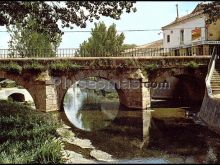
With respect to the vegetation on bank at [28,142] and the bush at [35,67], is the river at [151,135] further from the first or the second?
the bush at [35,67]

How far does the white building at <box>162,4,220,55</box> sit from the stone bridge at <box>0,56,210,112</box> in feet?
21.3

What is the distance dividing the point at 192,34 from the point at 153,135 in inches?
814

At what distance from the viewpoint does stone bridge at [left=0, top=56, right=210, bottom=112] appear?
3000 cm

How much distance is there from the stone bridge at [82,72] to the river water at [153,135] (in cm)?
150

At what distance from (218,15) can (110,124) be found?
1092 centimetres

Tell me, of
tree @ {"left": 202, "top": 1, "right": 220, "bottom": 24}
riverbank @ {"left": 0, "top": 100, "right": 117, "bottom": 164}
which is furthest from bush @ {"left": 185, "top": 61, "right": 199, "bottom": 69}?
riverbank @ {"left": 0, "top": 100, "right": 117, "bottom": 164}

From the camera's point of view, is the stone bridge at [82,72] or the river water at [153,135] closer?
the river water at [153,135]

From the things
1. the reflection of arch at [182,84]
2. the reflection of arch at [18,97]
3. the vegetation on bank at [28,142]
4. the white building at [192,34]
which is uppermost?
the white building at [192,34]

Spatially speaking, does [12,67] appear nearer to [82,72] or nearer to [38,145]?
[82,72]

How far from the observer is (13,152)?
527 inches

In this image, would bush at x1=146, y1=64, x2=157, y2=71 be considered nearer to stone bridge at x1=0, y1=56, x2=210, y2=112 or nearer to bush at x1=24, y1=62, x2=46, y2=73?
stone bridge at x1=0, y1=56, x2=210, y2=112

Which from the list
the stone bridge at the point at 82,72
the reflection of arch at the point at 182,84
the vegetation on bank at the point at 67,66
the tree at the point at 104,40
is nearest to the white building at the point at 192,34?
the reflection of arch at the point at 182,84

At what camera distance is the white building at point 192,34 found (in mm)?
36969

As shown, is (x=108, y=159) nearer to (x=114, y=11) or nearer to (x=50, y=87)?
(x=114, y=11)
